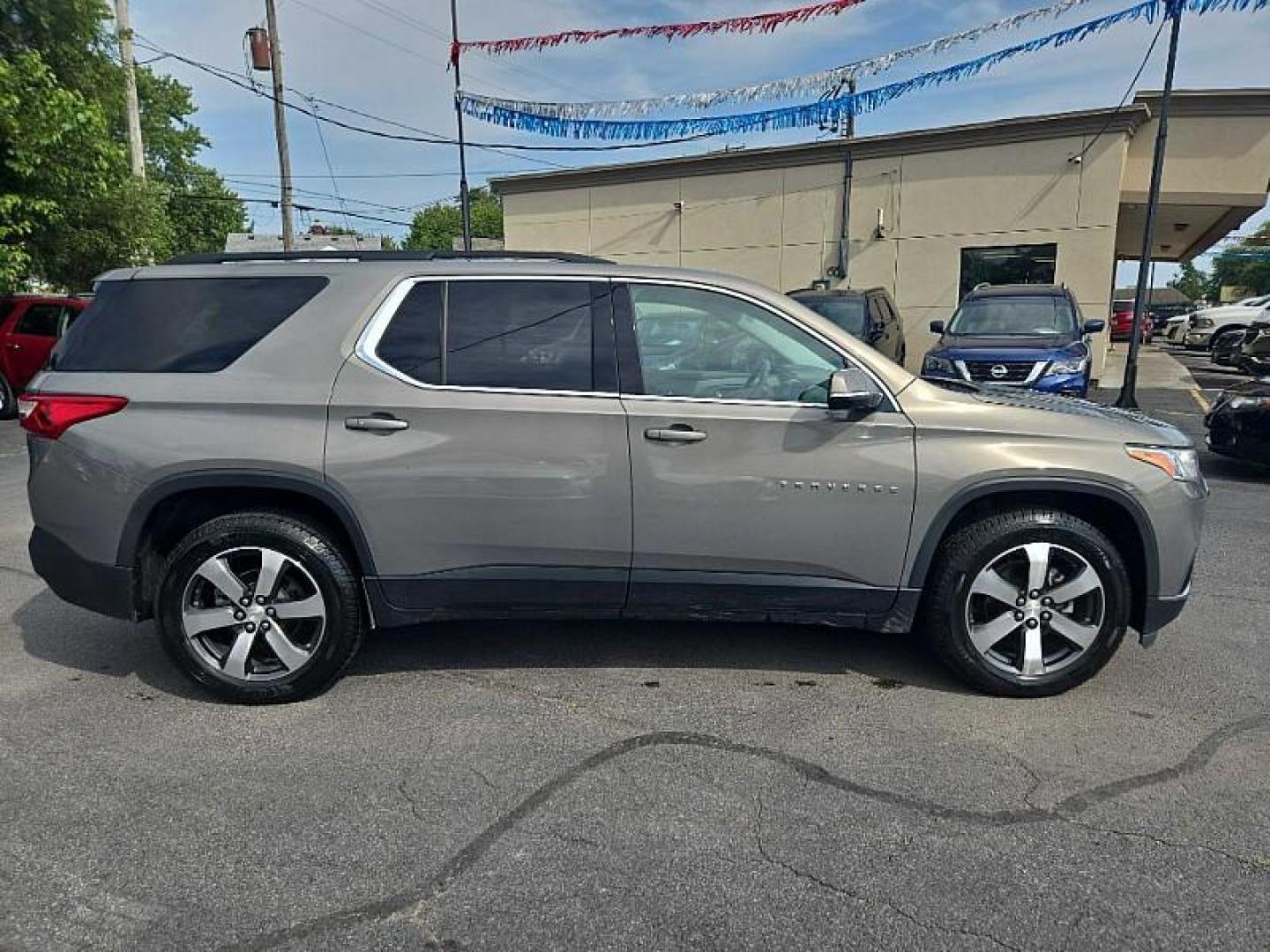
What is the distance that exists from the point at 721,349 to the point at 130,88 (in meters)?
19.0

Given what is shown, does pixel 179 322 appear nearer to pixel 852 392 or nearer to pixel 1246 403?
pixel 852 392

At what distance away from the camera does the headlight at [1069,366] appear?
9.05 m

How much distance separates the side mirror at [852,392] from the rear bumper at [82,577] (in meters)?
3.00

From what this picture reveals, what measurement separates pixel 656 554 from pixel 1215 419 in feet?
23.5

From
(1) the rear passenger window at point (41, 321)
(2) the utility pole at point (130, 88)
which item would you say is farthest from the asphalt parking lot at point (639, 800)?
(2) the utility pole at point (130, 88)

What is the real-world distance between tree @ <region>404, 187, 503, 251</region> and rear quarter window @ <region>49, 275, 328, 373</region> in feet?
233

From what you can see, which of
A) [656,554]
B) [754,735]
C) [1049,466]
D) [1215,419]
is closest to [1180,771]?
[1049,466]

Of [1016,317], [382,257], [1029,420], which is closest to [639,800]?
[1029,420]

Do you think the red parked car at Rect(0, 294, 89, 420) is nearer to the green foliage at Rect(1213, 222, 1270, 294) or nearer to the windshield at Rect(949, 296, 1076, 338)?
the windshield at Rect(949, 296, 1076, 338)

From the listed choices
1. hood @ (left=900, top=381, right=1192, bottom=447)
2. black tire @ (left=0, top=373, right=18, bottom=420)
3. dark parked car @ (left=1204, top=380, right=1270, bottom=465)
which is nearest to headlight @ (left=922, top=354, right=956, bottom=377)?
dark parked car @ (left=1204, top=380, right=1270, bottom=465)

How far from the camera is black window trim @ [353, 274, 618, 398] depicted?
11.0 feet

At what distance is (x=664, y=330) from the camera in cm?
345

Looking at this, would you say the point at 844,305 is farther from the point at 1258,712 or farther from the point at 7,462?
the point at 7,462

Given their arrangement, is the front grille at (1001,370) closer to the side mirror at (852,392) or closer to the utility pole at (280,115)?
the side mirror at (852,392)
